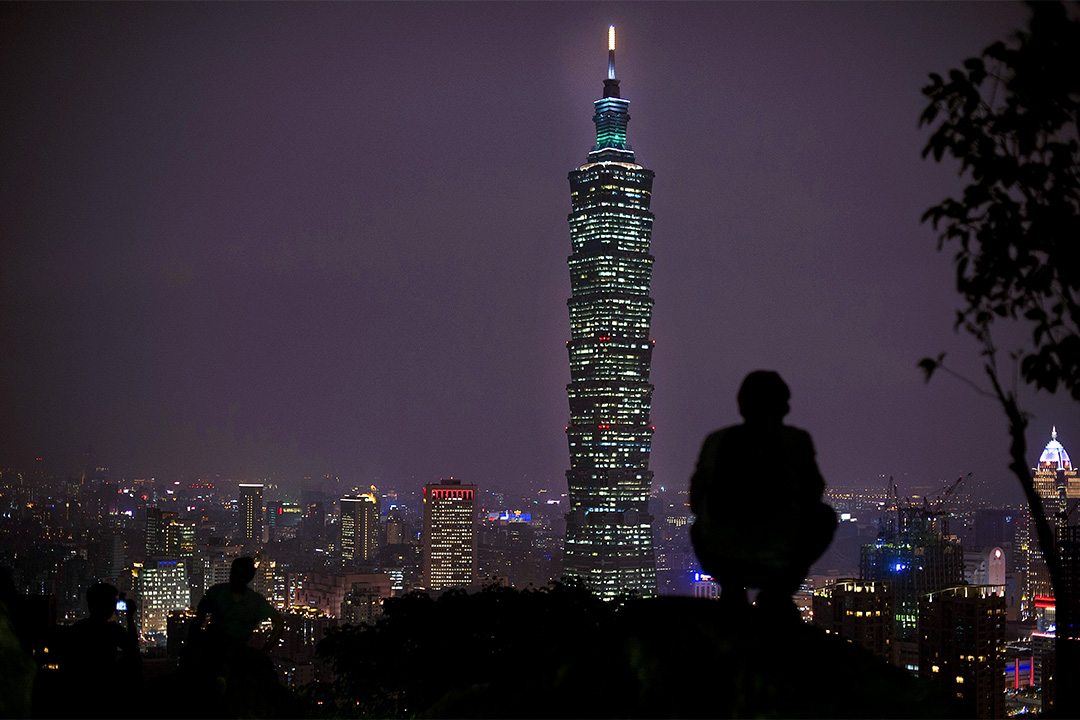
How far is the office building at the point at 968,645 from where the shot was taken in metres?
40.8

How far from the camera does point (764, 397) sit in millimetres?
5148

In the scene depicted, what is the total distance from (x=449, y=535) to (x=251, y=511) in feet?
100.0

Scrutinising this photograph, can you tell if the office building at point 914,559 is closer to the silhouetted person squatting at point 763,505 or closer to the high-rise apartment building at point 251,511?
the high-rise apartment building at point 251,511

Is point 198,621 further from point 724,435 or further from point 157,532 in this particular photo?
point 157,532

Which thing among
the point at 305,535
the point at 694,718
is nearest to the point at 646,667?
the point at 694,718

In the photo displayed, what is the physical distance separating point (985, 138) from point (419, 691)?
8.45 meters

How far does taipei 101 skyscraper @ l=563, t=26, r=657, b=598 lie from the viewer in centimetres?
9700

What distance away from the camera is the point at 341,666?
502 inches

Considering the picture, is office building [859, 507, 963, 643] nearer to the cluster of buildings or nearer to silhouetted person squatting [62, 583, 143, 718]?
the cluster of buildings

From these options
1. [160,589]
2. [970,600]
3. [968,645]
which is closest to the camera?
[968,645]

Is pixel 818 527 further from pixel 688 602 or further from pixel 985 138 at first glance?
pixel 985 138

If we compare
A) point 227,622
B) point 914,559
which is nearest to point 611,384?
point 914,559

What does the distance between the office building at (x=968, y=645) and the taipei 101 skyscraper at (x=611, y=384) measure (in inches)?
2023

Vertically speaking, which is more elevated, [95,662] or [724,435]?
[724,435]
